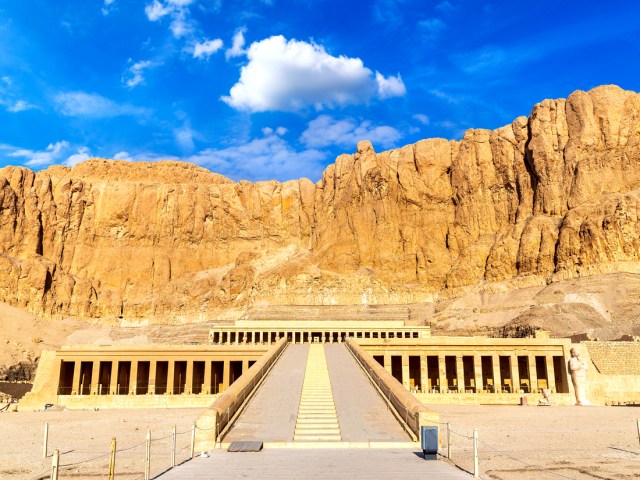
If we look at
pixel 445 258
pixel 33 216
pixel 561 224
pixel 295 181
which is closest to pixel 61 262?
pixel 33 216

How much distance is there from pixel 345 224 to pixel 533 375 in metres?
83.5

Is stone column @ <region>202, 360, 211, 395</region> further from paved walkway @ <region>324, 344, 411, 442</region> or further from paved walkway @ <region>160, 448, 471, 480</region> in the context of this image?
paved walkway @ <region>160, 448, 471, 480</region>

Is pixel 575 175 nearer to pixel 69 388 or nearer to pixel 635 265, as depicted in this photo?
pixel 635 265

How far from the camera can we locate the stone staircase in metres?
16.0

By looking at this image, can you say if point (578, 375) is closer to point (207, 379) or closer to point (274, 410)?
point (207, 379)

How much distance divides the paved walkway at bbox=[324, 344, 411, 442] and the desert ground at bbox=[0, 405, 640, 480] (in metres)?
2.06

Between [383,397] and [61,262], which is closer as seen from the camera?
[383,397]

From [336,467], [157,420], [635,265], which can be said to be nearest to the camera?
[336,467]

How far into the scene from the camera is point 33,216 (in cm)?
12888

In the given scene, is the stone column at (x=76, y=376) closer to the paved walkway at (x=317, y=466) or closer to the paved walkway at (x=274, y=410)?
the paved walkway at (x=274, y=410)

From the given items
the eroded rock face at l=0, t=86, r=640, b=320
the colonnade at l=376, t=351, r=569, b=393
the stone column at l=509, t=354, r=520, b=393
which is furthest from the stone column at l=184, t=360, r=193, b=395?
the eroded rock face at l=0, t=86, r=640, b=320

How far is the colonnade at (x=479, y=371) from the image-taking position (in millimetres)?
43000

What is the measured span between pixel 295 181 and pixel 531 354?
11442 cm

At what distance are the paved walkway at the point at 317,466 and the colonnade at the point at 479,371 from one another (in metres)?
28.6
